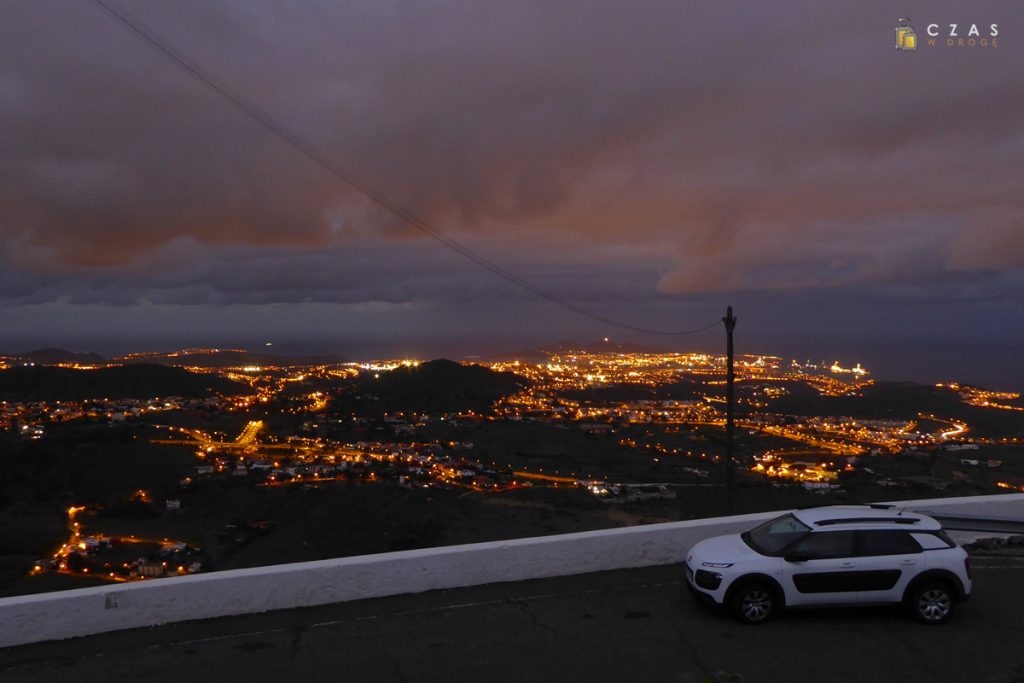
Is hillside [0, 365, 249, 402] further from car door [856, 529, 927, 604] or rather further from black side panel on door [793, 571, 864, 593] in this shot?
car door [856, 529, 927, 604]

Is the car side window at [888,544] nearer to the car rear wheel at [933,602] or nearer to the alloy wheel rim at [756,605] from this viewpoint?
the car rear wheel at [933,602]

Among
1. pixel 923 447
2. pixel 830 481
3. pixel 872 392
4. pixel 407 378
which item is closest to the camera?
pixel 830 481

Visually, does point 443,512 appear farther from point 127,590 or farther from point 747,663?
point 747,663

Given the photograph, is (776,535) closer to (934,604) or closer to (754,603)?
(754,603)

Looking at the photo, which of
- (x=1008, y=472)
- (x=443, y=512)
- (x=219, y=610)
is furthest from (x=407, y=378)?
(x=219, y=610)

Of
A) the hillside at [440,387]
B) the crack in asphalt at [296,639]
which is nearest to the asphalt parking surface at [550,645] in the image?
the crack in asphalt at [296,639]

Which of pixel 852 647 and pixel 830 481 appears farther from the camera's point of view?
→ pixel 830 481

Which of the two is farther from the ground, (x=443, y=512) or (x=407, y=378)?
(x=407, y=378)
